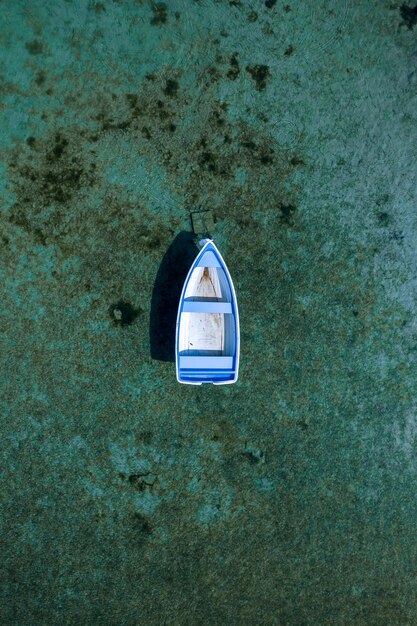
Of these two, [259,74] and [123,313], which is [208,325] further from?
[259,74]

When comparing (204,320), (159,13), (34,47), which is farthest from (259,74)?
(204,320)

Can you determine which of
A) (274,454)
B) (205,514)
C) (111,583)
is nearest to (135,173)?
(274,454)

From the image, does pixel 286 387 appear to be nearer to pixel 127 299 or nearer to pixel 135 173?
pixel 127 299

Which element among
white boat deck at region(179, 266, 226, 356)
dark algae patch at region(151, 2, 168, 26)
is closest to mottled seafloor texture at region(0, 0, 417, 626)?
dark algae patch at region(151, 2, 168, 26)

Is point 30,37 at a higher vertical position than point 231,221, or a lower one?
higher

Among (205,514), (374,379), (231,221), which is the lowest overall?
(205,514)

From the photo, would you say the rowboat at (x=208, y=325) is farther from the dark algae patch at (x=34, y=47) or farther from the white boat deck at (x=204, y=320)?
the dark algae patch at (x=34, y=47)

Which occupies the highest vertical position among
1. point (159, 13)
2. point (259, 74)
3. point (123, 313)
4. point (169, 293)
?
point (159, 13)
